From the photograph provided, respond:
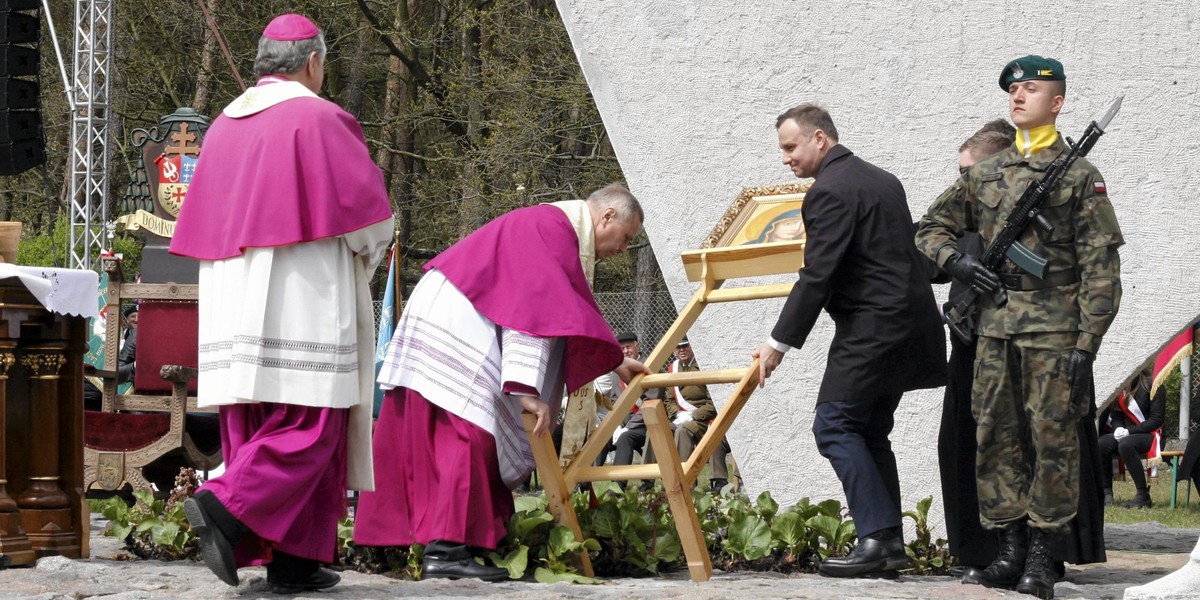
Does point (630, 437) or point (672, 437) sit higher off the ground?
point (672, 437)

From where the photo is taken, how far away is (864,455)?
526 cm

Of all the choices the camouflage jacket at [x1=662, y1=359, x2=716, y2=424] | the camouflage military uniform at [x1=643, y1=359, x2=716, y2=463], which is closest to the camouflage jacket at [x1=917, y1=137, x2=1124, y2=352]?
the camouflage jacket at [x1=662, y1=359, x2=716, y2=424]

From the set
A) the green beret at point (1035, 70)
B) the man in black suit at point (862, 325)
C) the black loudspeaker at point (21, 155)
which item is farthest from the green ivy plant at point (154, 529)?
the black loudspeaker at point (21, 155)

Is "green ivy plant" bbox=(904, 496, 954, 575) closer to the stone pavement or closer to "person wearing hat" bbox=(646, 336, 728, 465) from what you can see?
the stone pavement

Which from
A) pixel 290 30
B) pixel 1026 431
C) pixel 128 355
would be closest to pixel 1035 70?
pixel 1026 431

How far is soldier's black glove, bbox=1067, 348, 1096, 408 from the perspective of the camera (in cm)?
468

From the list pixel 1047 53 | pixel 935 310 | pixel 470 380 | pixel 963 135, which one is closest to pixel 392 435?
pixel 470 380

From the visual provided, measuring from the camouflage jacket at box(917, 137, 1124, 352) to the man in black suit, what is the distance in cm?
30

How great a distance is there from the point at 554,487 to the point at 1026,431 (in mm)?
1643

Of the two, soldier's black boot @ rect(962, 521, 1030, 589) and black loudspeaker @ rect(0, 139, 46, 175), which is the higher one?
black loudspeaker @ rect(0, 139, 46, 175)

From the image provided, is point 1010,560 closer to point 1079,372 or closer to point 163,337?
point 1079,372

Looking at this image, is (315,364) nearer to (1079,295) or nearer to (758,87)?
(1079,295)

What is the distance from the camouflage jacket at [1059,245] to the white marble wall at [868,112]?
162 centimetres

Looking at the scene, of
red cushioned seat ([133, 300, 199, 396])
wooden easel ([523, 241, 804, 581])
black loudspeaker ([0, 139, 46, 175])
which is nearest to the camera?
wooden easel ([523, 241, 804, 581])
